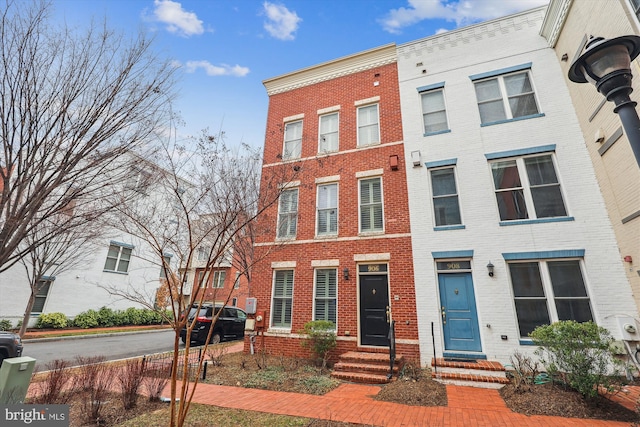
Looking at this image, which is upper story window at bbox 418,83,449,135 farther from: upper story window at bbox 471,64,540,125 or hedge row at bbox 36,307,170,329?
hedge row at bbox 36,307,170,329

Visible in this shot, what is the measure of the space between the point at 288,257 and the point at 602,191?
9.59 metres

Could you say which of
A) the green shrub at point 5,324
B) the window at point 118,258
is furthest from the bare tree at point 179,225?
the window at point 118,258

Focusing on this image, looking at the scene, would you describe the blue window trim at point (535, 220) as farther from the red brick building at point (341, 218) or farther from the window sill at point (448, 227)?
the red brick building at point (341, 218)

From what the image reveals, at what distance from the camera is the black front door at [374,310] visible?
8945 millimetres

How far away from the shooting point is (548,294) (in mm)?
7637

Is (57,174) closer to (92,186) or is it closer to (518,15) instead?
(92,186)

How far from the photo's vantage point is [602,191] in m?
7.76

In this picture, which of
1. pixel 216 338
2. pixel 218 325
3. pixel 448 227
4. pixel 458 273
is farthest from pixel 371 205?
pixel 216 338

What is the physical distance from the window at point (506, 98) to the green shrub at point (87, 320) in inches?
941

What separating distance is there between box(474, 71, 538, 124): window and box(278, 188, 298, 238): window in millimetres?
7284

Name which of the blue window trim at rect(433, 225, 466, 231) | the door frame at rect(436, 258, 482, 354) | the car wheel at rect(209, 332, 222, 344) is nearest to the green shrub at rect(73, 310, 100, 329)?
the car wheel at rect(209, 332, 222, 344)

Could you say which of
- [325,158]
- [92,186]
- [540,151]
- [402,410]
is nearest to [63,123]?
[92,186]

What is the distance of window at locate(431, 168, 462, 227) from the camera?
9150 mm

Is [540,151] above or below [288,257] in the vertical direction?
above
